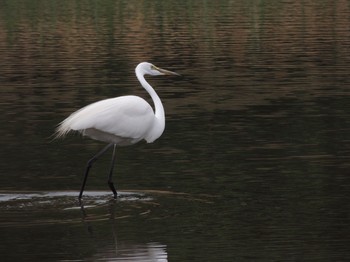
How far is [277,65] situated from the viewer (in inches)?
1294

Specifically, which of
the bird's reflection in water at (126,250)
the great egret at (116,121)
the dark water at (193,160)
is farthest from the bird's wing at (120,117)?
the bird's reflection in water at (126,250)

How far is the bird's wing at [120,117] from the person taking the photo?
14.8 metres

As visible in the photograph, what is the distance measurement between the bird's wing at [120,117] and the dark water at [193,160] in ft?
2.61

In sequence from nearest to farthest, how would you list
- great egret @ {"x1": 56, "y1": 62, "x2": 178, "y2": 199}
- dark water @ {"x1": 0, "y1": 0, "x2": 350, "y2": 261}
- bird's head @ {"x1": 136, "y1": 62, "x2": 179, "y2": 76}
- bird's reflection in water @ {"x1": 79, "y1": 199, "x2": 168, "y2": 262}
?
1. bird's reflection in water @ {"x1": 79, "y1": 199, "x2": 168, "y2": 262}
2. dark water @ {"x1": 0, "y1": 0, "x2": 350, "y2": 261}
3. great egret @ {"x1": 56, "y1": 62, "x2": 178, "y2": 199}
4. bird's head @ {"x1": 136, "y1": 62, "x2": 179, "y2": 76}

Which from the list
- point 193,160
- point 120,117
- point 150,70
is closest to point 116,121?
point 120,117

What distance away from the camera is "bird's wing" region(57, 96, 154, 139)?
14.8 meters

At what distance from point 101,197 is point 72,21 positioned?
43482mm

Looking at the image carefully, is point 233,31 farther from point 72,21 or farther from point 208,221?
point 208,221

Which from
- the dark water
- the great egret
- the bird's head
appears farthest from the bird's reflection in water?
the bird's head

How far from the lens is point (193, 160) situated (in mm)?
17500

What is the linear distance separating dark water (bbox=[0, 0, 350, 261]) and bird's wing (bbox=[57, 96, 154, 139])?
0.80 meters

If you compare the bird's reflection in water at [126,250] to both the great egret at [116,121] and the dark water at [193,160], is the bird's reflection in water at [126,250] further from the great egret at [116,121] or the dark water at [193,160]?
the great egret at [116,121]

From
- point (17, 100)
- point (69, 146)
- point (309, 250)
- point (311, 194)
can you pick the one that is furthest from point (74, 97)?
point (309, 250)

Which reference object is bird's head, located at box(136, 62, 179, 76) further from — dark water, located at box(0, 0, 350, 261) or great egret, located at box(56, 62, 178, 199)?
dark water, located at box(0, 0, 350, 261)
